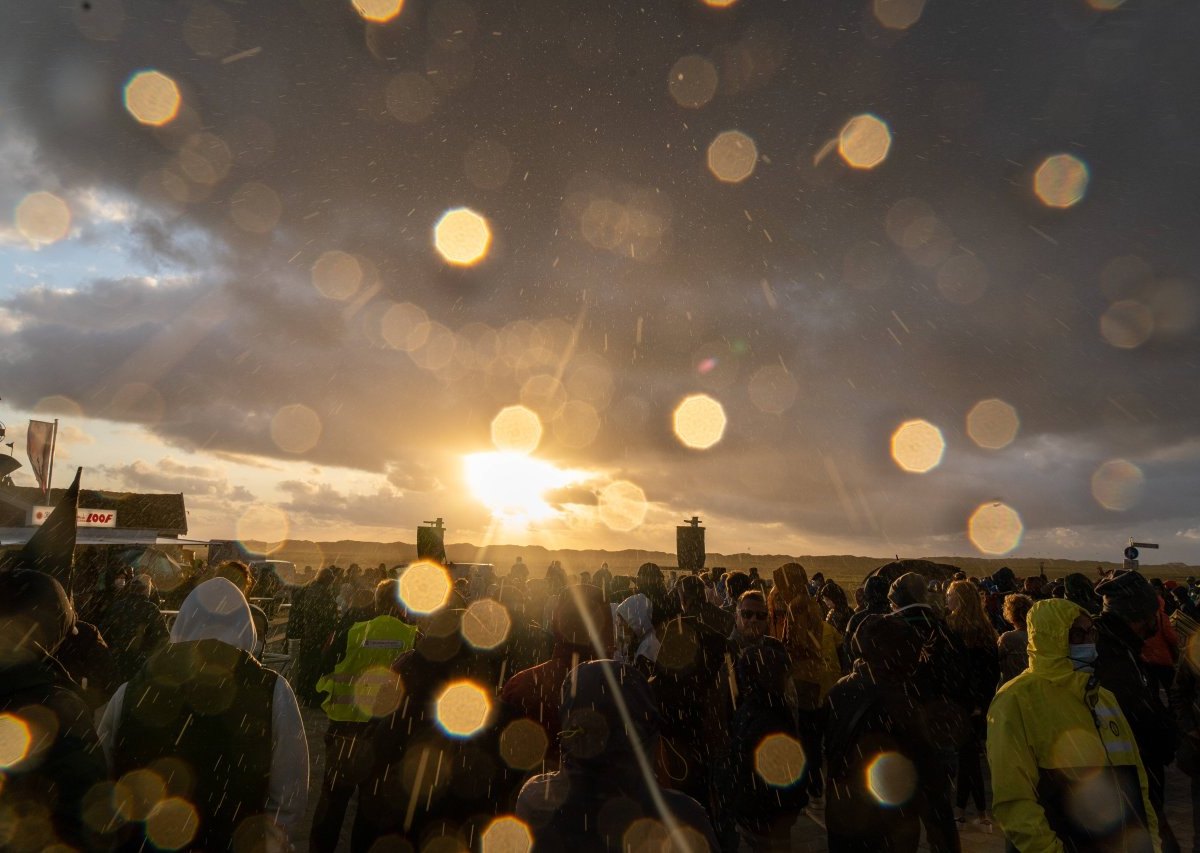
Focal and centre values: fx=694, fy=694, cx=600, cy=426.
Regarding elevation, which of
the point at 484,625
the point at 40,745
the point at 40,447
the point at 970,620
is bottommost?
the point at 40,745

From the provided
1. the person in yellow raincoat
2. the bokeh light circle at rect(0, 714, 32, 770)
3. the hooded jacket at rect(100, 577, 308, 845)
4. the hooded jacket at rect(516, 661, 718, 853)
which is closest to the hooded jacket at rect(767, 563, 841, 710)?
the person in yellow raincoat

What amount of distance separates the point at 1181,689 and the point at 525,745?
4.77 meters

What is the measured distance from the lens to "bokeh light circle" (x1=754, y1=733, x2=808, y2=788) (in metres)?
4.53

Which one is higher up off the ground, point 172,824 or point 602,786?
point 602,786

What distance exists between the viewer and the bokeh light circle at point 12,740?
2.28 meters

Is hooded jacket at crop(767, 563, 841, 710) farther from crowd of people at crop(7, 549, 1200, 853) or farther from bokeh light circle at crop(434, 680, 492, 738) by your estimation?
bokeh light circle at crop(434, 680, 492, 738)

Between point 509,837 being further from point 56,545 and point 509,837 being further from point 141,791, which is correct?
point 56,545

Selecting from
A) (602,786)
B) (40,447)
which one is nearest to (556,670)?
(602,786)

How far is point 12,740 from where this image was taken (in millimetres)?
2314

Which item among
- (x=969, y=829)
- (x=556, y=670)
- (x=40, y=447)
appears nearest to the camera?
(x=556, y=670)

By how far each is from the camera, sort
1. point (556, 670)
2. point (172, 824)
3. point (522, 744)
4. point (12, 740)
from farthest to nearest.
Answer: point (556, 670), point (522, 744), point (172, 824), point (12, 740)

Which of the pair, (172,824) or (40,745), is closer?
(40,745)

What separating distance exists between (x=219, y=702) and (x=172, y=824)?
0.47 meters

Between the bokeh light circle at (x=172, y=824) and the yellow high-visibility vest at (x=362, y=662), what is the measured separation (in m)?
2.57
